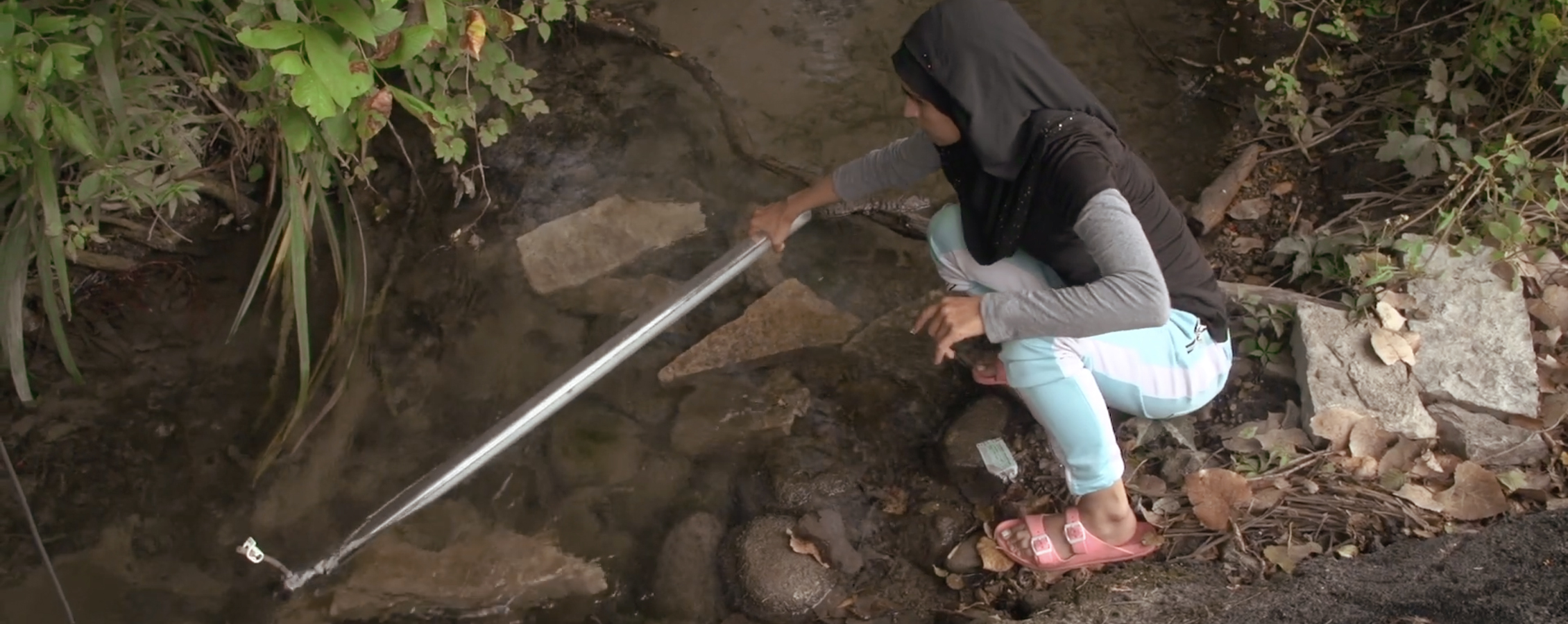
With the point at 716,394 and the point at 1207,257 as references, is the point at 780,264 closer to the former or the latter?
the point at 716,394

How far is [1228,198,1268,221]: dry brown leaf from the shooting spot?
9.32 feet

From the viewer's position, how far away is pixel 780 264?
9.59 feet

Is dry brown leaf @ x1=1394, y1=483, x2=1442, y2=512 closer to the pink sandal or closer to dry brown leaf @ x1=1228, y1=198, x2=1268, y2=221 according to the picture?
the pink sandal

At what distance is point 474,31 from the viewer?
2283 millimetres

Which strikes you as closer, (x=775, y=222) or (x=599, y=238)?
(x=775, y=222)

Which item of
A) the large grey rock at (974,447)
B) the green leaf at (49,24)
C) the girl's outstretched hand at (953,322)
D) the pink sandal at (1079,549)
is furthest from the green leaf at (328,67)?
the pink sandal at (1079,549)

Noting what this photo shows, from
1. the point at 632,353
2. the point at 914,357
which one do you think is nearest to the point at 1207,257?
the point at 914,357

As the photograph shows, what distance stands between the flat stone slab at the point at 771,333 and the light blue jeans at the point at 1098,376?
0.58 m

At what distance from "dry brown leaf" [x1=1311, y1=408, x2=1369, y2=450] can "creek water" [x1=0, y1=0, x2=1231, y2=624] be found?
0.84 m

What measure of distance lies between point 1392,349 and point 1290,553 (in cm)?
60

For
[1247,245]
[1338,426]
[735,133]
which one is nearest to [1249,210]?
[1247,245]

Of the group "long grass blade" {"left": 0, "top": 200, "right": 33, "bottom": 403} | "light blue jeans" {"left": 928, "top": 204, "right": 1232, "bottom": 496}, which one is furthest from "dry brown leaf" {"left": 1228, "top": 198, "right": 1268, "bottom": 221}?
"long grass blade" {"left": 0, "top": 200, "right": 33, "bottom": 403}

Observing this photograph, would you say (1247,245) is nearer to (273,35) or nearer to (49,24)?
(273,35)

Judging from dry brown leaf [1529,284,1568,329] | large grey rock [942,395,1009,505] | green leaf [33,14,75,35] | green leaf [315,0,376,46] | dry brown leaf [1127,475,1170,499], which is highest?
green leaf [315,0,376,46]
